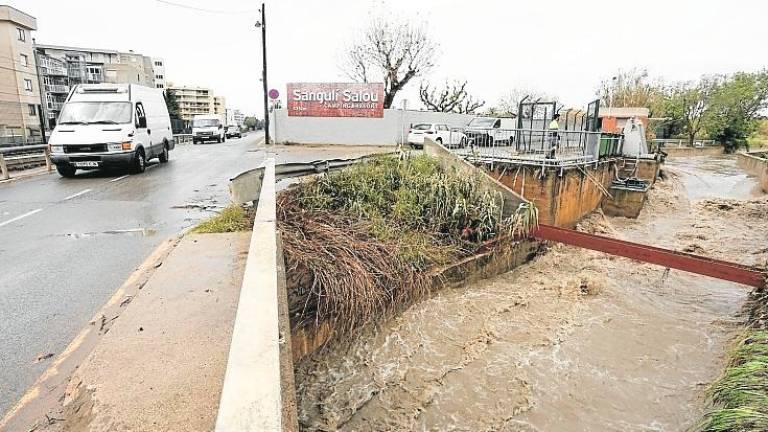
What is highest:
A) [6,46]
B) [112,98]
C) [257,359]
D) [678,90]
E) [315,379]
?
[6,46]

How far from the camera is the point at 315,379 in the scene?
4293mm

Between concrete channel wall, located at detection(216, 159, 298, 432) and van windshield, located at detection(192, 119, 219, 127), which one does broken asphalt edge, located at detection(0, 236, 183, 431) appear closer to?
concrete channel wall, located at detection(216, 159, 298, 432)

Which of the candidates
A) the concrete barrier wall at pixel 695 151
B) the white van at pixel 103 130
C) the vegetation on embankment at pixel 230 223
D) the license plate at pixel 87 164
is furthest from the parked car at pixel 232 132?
the concrete barrier wall at pixel 695 151

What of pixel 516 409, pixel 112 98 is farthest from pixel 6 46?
pixel 516 409

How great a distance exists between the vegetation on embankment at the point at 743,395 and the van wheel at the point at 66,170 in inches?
569

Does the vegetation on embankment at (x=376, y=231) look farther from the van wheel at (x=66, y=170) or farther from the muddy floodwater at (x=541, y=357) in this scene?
the van wheel at (x=66, y=170)

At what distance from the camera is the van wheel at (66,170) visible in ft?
38.2

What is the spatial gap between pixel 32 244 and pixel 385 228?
5092 mm

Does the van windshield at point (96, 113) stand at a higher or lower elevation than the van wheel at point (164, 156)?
higher

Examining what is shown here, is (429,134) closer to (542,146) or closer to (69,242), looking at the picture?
(542,146)

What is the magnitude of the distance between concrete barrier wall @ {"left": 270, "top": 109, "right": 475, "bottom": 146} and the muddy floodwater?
18410mm

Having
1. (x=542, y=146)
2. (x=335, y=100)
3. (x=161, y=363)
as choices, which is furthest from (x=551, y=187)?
(x=335, y=100)

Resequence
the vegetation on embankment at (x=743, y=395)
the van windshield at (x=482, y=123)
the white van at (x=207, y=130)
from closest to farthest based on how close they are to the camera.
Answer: the vegetation on embankment at (x=743, y=395)
the van windshield at (x=482, y=123)
the white van at (x=207, y=130)

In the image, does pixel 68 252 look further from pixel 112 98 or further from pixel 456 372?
pixel 112 98
